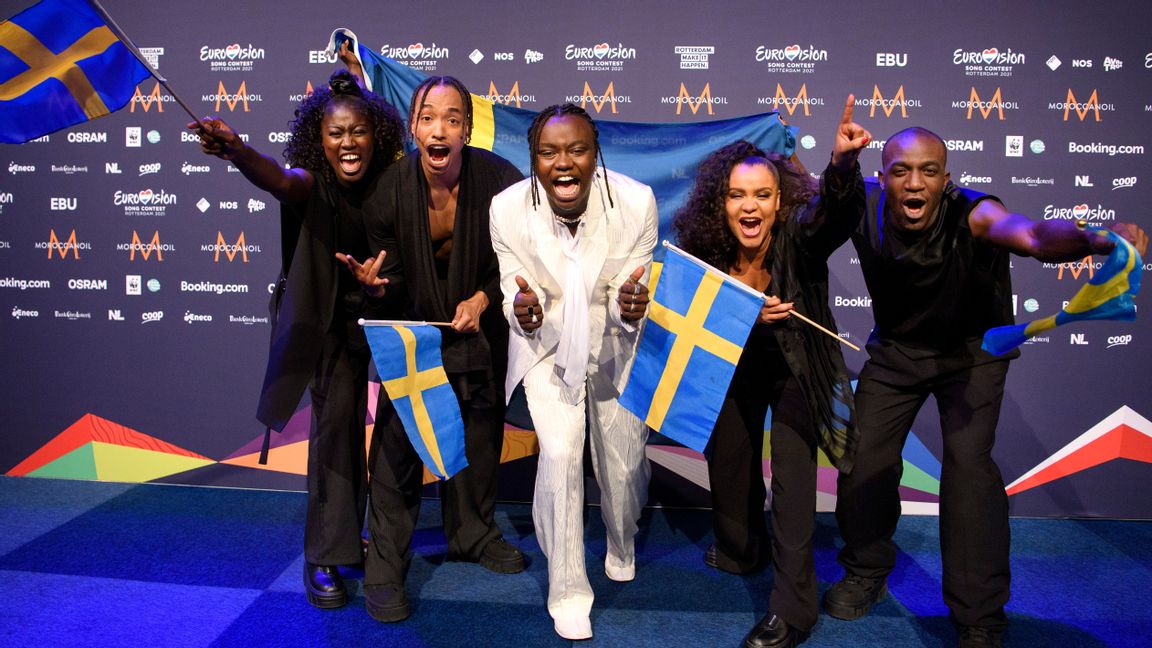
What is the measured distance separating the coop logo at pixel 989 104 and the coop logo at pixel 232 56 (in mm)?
4025

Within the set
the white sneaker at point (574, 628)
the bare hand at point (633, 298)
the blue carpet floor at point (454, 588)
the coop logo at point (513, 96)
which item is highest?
the coop logo at point (513, 96)

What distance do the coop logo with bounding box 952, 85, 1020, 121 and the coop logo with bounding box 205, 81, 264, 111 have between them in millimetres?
4023

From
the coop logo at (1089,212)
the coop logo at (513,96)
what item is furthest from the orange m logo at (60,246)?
the coop logo at (1089,212)

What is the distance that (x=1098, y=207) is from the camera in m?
4.46

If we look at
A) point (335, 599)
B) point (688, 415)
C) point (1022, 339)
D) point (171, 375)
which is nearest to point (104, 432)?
point (171, 375)

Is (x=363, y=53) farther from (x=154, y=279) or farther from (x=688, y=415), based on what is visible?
(x=688, y=415)

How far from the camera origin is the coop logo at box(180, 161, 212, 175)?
492 cm

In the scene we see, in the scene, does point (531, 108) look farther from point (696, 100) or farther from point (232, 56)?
point (232, 56)

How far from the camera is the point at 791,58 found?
452 centimetres

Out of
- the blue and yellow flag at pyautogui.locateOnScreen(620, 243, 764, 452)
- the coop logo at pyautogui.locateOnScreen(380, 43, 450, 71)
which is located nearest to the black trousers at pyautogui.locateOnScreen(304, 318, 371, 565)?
the blue and yellow flag at pyautogui.locateOnScreen(620, 243, 764, 452)

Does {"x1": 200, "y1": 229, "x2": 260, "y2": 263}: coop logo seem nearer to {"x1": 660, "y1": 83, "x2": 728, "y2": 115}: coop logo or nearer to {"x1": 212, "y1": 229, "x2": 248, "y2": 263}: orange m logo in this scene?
{"x1": 212, "y1": 229, "x2": 248, "y2": 263}: orange m logo

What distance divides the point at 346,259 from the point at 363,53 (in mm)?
1613

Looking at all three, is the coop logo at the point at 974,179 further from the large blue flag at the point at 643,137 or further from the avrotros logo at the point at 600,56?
the avrotros logo at the point at 600,56

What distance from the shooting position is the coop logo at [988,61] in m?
4.45
